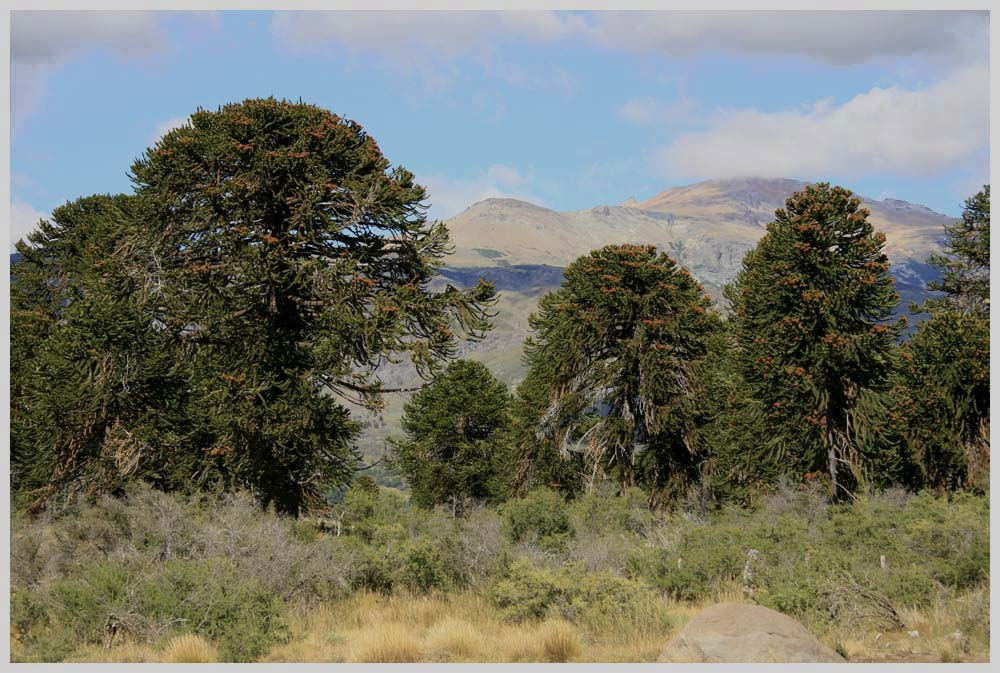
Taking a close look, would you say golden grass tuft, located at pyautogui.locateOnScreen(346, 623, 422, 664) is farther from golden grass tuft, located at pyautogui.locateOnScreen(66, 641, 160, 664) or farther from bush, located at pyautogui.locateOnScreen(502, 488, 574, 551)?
bush, located at pyautogui.locateOnScreen(502, 488, 574, 551)

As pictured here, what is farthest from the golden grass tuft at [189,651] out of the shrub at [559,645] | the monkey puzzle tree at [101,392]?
the monkey puzzle tree at [101,392]

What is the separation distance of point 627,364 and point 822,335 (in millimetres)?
5393

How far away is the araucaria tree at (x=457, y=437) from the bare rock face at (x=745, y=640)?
27394 millimetres

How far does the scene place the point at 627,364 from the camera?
26.8 meters

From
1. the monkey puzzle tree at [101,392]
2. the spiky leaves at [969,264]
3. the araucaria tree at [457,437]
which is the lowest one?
the araucaria tree at [457,437]

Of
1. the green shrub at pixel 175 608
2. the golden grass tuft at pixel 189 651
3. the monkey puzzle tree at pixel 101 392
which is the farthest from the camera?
the monkey puzzle tree at pixel 101 392

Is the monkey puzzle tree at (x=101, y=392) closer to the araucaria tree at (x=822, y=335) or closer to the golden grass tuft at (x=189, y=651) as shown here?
Answer: the golden grass tuft at (x=189, y=651)

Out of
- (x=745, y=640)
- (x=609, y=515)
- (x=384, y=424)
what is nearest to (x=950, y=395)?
(x=609, y=515)

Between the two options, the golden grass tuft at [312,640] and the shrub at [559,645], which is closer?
the shrub at [559,645]

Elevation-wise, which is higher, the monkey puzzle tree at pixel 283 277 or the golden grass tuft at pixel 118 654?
the monkey puzzle tree at pixel 283 277

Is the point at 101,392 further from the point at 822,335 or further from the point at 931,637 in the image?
the point at 822,335

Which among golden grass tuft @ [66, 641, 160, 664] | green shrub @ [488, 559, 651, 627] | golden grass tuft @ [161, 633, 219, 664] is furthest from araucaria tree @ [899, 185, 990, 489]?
golden grass tuft @ [66, 641, 160, 664]

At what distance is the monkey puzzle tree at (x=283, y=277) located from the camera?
1873 centimetres

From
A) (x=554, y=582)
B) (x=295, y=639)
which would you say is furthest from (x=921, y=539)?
(x=295, y=639)
